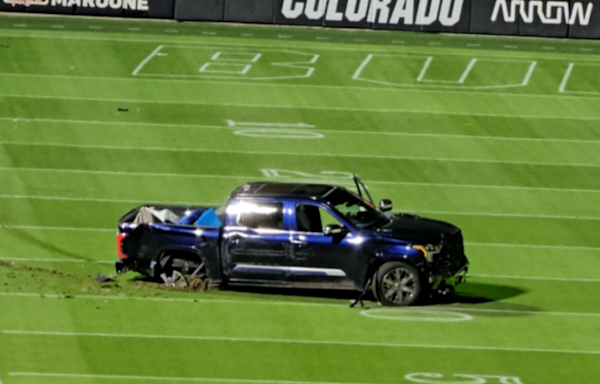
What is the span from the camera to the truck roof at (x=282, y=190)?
17266mm

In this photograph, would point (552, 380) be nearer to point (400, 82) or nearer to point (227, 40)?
point (400, 82)

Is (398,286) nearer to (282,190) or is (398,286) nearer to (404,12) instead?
(282,190)

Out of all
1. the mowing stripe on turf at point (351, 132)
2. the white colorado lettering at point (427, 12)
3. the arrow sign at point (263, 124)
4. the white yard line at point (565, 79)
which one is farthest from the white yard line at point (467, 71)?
the arrow sign at point (263, 124)

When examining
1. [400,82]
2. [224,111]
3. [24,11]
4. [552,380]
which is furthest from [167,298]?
[24,11]

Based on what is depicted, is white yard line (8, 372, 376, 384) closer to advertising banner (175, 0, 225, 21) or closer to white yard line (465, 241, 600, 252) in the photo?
white yard line (465, 241, 600, 252)

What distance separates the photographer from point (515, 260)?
19719 mm

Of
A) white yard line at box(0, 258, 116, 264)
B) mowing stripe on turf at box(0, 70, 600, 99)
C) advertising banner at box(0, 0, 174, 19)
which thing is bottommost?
white yard line at box(0, 258, 116, 264)

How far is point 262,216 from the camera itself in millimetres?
17203

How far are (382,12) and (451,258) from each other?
1978 cm

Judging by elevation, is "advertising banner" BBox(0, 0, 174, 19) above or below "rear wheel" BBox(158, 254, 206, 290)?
above

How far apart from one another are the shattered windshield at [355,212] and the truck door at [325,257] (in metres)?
0.23

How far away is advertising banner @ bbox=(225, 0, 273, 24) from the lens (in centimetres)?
3588

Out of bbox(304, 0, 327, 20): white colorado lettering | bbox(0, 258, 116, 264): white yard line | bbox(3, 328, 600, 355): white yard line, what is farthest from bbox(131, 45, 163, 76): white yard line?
bbox(3, 328, 600, 355): white yard line

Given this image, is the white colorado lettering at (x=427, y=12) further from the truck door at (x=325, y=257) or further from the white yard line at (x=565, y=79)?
the truck door at (x=325, y=257)
